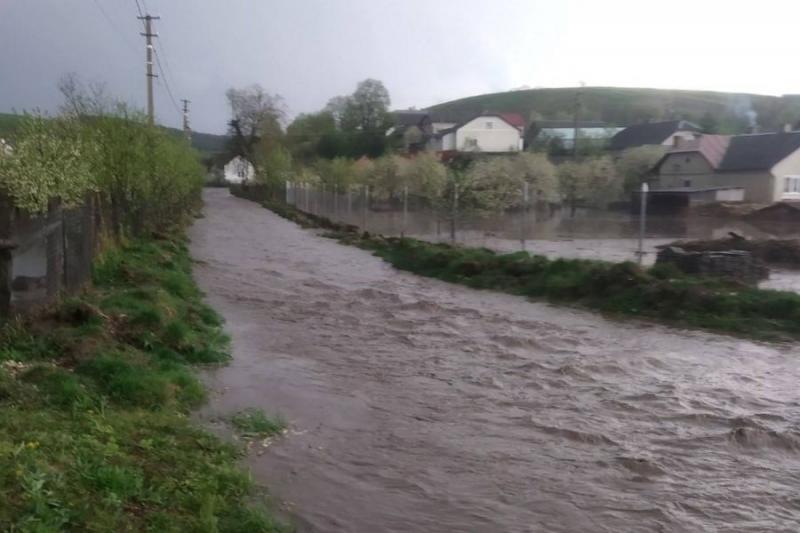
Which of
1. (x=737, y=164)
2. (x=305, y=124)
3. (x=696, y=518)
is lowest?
(x=696, y=518)

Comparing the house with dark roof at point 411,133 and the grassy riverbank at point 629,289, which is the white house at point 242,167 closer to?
the house with dark roof at point 411,133

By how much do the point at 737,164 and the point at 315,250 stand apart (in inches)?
1283

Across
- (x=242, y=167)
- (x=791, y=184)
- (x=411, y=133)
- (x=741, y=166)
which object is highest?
(x=411, y=133)

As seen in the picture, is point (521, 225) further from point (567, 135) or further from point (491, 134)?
point (491, 134)

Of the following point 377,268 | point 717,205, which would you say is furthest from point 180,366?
point 717,205

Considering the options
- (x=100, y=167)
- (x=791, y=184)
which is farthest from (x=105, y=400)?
(x=791, y=184)

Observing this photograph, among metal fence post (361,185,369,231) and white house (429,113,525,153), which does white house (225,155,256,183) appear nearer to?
white house (429,113,525,153)

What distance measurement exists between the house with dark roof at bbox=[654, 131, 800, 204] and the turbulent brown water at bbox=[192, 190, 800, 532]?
37632 millimetres

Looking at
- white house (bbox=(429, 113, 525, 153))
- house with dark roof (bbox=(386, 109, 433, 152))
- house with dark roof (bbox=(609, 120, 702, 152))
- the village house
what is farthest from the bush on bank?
house with dark roof (bbox=(386, 109, 433, 152))

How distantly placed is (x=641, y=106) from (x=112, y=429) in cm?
13216

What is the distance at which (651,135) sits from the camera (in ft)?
227

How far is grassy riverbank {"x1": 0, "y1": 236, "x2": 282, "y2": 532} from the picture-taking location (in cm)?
456

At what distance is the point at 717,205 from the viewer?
118 feet

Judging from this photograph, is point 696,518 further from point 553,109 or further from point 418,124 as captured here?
point 553,109
